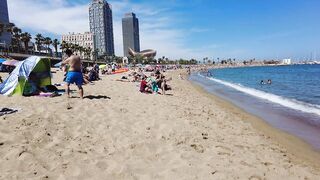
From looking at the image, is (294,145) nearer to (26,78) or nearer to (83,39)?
(26,78)

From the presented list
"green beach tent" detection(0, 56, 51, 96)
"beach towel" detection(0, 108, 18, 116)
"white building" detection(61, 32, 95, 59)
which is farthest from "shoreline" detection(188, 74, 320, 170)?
"white building" detection(61, 32, 95, 59)

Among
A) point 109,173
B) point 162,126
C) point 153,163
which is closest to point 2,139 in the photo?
point 109,173

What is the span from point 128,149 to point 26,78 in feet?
20.8

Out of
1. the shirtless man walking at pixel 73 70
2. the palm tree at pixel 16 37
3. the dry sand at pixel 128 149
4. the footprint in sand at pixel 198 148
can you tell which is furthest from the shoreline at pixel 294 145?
the palm tree at pixel 16 37

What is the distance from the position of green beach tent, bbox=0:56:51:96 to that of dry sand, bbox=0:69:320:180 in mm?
2129

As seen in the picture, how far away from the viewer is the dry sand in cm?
415

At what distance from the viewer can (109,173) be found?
4078mm

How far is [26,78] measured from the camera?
9906mm

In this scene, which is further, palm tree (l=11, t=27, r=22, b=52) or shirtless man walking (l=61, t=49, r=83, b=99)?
palm tree (l=11, t=27, r=22, b=52)

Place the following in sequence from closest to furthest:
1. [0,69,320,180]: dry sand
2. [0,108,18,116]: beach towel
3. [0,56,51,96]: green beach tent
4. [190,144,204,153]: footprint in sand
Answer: [0,69,320,180]: dry sand, [190,144,204,153]: footprint in sand, [0,108,18,116]: beach towel, [0,56,51,96]: green beach tent

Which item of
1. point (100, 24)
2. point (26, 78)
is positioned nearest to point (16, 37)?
point (26, 78)

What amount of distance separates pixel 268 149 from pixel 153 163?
9.40 feet

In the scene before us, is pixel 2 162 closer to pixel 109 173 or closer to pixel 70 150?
pixel 70 150

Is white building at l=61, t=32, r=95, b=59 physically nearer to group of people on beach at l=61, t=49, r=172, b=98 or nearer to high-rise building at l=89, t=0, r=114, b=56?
high-rise building at l=89, t=0, r=114, b=56
